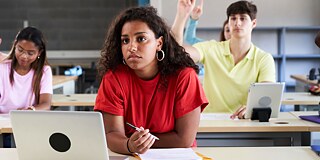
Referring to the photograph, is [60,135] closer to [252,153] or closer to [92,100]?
[252,153]

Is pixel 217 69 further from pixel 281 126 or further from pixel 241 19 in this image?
pixel 281 126

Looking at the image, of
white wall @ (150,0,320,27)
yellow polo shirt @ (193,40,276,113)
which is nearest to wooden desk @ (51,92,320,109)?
yellow polo shirt @ (193,40,276,113)

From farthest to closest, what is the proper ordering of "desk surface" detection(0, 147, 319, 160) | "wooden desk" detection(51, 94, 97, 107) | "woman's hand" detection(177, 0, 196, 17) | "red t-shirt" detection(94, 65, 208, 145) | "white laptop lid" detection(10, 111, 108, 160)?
"wooden desk" detection(51, 94, 97, 107)
"woman's hand" detection(177, 0, 196, 17)
"red t-shirt" detection(94, 65, 208, 145)
"desk surface" detection(0, 147, 319, 160)
"white laptop lid" detection(10, 111, 108, 160)

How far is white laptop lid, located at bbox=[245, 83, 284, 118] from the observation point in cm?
279

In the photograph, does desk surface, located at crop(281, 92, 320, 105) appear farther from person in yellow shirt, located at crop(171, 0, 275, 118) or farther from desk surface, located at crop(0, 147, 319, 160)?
desk surface, located at crop(0, 147, 319, 160)

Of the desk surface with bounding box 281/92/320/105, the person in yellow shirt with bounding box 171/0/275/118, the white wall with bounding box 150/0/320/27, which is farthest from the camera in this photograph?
the white wall with bounding box 150/0/320/27

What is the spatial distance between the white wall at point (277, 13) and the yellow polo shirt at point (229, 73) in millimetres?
5151

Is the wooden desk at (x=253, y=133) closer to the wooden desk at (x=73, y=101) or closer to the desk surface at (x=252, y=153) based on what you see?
the desk surface at (x=252, y=153)

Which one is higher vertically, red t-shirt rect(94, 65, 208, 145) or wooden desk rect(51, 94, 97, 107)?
red t-shirt rect(94, 65, 208, 145)

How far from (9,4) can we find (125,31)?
26.6 ft

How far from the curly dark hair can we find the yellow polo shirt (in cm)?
109

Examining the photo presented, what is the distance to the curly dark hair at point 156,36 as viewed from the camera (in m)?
2.25

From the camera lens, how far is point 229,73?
3.40m

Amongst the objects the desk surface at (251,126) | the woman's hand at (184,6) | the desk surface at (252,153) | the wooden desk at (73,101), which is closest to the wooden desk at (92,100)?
the wooden desk at (73,101)
